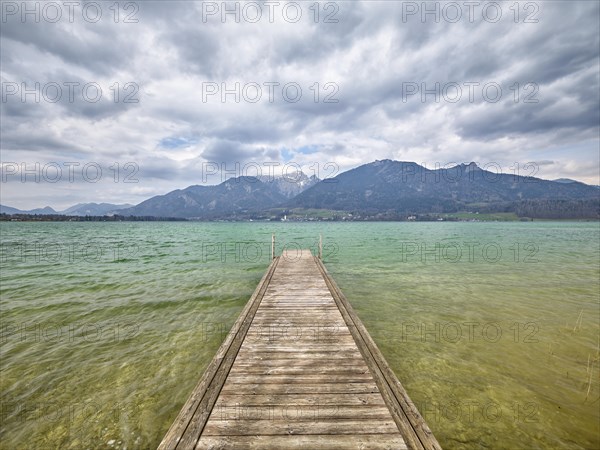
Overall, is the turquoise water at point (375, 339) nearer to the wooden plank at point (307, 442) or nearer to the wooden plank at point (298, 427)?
the wooden plank at point (298, 427)

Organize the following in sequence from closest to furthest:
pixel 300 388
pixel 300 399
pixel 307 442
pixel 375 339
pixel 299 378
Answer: pixel 307 442 → pixel 300 399 → pixel 300 388 → pixel 299 378 → pixel 375 339

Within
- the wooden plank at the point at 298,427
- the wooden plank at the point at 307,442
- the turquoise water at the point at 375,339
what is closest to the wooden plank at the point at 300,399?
the wooden plank at the point at 298,427

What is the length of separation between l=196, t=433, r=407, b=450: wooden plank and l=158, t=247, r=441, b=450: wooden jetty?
16 millimetres

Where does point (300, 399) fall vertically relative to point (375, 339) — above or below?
above

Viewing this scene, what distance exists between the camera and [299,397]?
17.2 ft

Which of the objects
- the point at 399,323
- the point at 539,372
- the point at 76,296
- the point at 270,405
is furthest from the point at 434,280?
the point at 76,296

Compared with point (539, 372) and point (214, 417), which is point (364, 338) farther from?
point (539, 372)

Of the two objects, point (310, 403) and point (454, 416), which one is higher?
point (310, 403)

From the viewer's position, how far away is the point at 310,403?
5066 millimetres

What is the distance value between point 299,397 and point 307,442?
1.03 meters

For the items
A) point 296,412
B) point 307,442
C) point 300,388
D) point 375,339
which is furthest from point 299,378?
point 375,339

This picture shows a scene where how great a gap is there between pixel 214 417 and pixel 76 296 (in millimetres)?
16253

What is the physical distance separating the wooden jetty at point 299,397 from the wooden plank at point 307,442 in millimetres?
16

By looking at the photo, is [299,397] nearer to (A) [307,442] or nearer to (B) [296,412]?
(B) [296,412]
